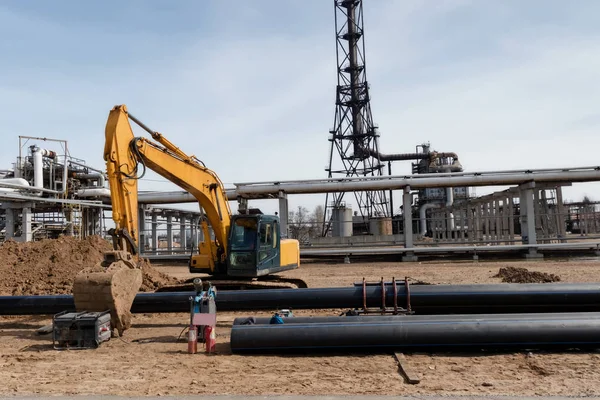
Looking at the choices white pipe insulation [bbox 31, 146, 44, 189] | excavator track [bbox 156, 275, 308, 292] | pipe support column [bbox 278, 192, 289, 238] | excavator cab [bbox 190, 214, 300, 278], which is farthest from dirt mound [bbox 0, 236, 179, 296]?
white pipe insulation [bbox 31, 146, 44, 189]

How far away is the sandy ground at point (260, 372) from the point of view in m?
5.97

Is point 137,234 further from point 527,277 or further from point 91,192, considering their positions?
point 91,192

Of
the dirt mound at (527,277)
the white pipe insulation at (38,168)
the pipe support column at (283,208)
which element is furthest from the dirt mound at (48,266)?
the dirt mound at (527,277)

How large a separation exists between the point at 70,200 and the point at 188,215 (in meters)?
13.1

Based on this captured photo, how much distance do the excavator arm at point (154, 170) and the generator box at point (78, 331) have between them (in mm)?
1717

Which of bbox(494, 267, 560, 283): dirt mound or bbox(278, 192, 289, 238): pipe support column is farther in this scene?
bbox(278, 192, 289, 238): pipe support column

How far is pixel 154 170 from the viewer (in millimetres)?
11109

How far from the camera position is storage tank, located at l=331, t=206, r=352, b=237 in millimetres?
35356

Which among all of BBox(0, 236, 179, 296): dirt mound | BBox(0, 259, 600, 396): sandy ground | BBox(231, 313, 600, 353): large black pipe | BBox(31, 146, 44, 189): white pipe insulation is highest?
BBox(31, 146, 44, 189): white pipe insulation

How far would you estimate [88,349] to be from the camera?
8.19 metres

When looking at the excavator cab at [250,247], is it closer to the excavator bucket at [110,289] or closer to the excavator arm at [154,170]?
the excavator arm at [154,170]

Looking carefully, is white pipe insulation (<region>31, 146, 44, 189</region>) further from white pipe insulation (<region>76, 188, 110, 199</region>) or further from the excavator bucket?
the excavator bucket

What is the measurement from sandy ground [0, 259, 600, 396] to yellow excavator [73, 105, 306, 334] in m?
1.02

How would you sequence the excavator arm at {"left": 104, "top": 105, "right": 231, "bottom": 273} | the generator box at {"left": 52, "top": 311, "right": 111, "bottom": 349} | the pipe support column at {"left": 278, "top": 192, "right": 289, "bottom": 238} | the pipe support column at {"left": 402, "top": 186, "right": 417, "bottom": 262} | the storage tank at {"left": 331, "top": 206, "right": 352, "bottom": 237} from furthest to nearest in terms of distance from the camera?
1. the storage tank at {"left": 331, "top": 206, "right": 352, "bottom": 237}
2. the pipe support column at {"left": 278, "top": 192, "right": 289, "bottom": 238}
3. the pipe support column at {"left": 402, "top": 186, "right": 417, "bottom": 262}
4. the excavator arm at {"left": 104, "top": 105, "right": 231, "bottom": 273}
5. the generator box at {"left": 52, "top": 311, "right": 111, "bottom": 349}
